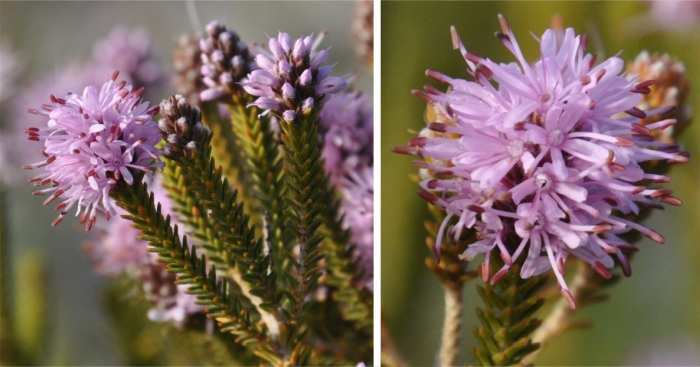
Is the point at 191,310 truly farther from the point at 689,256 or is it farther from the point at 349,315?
the point at 689,256

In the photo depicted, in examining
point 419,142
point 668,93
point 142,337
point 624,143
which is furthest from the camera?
point 142,337

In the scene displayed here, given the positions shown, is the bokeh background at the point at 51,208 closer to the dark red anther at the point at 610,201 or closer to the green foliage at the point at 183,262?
the green foliage at the point at 183,262

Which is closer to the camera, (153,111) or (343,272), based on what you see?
(153,111)

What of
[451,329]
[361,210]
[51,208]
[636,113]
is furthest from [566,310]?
[51,208]

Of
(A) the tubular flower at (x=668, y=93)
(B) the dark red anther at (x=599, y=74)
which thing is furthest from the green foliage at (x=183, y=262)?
(A) the tubular flower at (x=668, y=93)

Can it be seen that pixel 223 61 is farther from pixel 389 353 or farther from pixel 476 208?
pixel 389 353

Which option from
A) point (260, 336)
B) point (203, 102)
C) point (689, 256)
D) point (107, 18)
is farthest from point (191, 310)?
point (689, 256)

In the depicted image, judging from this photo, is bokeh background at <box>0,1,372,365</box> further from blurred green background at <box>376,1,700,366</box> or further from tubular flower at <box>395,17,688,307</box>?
tubular flower at <box>395,17,688,307</box>
